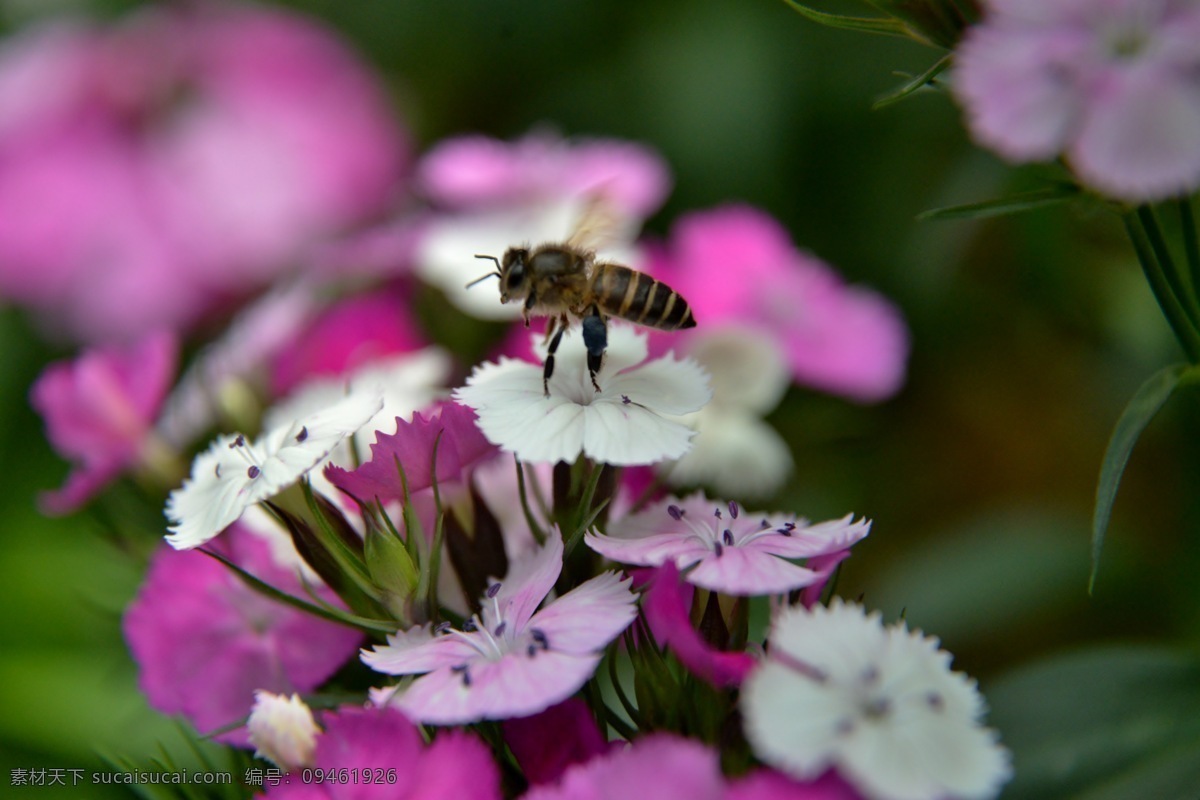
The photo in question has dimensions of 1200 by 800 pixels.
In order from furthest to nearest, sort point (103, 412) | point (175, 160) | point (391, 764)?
point (175, 160)
point (103, 412)
point (391, 764)

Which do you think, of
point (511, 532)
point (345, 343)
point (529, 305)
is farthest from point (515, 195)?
point (511, 532)

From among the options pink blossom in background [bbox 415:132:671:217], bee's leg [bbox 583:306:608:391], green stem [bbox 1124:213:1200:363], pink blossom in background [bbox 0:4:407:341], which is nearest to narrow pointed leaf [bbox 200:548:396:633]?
bee's leg [bbox 583:306:608:391]

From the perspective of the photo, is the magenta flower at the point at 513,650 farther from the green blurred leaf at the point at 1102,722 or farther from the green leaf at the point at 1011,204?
the green blurred leaf at the point at 1102,722

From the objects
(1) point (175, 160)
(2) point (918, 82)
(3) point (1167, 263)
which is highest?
(2) point (918, 82)

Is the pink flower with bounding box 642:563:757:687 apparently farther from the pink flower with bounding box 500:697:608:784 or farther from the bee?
the bee

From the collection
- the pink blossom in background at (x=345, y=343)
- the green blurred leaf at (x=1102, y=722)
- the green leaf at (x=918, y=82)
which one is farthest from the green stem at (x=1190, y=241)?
the pink blossom in background at (x=345, y=343)

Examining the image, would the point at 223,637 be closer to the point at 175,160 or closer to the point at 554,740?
the point at 554,740
